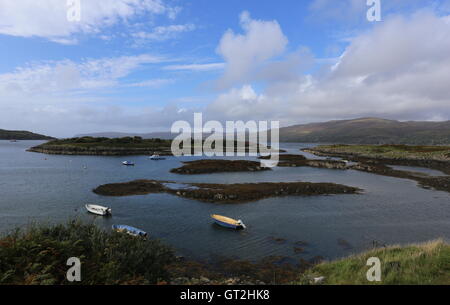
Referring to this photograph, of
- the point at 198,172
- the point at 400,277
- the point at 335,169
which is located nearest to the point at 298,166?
the point at 335,169

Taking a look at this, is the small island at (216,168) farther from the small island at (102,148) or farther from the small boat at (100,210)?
the small island at (102,148)

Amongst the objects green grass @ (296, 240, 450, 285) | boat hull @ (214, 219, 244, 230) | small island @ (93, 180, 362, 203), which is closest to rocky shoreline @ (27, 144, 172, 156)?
small island @ (93, 180, 362, 203)

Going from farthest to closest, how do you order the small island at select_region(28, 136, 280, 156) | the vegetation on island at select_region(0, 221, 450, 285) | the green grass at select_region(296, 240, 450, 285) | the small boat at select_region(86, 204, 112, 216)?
1. the small island at select_region(28, 136, 280, 156)
2. the small boat at select_region(86, 204, 112, 216)
3. the green grass at select_region(296, 240, 450, 285)
4. the vegetation on island at select_region(0, 221, 450, 285)

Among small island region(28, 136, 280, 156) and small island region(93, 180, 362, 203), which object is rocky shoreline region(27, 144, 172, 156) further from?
small island region(93, 180, 362, 203)

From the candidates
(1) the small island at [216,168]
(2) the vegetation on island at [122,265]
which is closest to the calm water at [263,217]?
(2) the vegetation on island at [122,265]

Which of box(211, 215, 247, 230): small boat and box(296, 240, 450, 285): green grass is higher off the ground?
box(296, 240, 450, 285): green grass

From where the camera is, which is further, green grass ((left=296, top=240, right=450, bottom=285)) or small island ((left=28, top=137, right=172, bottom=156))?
small island ((left=28, top=137, right=172, bottom=156))

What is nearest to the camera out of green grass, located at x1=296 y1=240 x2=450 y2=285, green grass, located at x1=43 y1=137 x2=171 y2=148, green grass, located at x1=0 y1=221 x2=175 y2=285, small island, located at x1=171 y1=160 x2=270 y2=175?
green grass, located at x1=0 y1=221 x2=175 y2=285

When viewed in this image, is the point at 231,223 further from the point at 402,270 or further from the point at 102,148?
the point at 102,148
